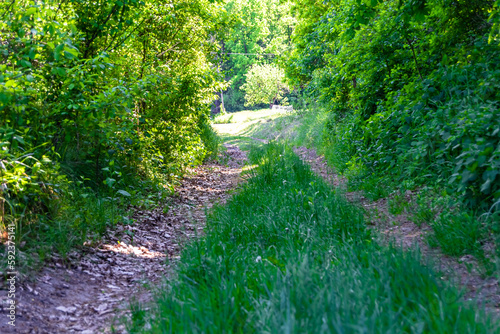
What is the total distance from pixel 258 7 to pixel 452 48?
44037mm

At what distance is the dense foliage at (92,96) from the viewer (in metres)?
3.78

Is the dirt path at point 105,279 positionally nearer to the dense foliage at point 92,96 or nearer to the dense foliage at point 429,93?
the dense foliage at point 92,96

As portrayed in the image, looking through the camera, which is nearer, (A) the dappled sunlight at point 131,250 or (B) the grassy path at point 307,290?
(B) the grassy path at point 307,290

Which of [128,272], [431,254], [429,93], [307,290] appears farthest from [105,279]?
[429,93]

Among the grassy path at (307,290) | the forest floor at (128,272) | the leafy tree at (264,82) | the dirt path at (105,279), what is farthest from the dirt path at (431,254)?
the leafy tree at (264,82)

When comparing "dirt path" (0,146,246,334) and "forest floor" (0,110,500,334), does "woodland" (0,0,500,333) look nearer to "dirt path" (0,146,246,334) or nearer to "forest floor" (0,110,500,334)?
"forest floor" (0,110,500,334)

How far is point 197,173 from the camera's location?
10.4m

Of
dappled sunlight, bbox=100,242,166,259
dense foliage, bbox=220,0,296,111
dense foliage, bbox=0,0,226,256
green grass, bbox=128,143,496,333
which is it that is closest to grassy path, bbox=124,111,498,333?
green grass, bbox=128,143,496,333

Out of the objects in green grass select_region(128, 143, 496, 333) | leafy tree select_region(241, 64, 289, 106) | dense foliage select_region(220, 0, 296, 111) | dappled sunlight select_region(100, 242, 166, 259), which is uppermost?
dense foliage select_region(220, 0, 296, 111)

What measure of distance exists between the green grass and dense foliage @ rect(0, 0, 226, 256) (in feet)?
6.63

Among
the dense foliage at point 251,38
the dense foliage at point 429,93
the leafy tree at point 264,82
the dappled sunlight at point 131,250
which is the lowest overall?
the dappled sunlight at point 131,250

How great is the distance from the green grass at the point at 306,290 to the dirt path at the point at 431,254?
28 cm

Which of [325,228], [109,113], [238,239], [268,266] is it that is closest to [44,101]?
[109,113]

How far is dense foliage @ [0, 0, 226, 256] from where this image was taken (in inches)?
149
